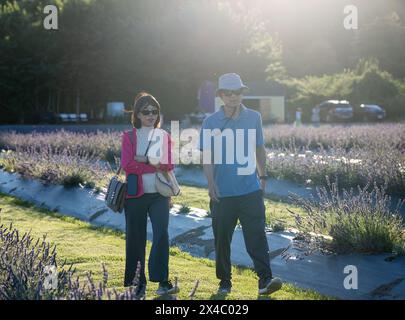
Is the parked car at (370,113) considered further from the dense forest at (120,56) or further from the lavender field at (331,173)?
the lavender field at (331,173)

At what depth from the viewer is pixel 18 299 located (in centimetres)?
475

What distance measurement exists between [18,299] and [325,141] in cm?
1644

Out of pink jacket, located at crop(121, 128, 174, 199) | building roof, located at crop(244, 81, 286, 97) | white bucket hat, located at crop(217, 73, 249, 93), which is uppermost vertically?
building roof, located at crop(244, 81, 286, 97)

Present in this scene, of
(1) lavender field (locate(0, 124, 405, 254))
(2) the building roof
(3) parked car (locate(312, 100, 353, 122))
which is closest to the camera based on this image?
(1) lavender field (locate(0, 124, 405, 254))

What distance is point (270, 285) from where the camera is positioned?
6.04 m

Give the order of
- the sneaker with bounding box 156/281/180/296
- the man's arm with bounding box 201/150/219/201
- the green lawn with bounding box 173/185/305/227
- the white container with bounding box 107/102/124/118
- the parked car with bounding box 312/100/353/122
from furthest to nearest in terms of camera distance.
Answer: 1. the white container with bounding box 107/102/124/118
2. the parked car with bounding box 312/100/353/122
3. the green lawn with bounding box 173/185/305/227
4. the man's arm with bounding box 201/150/219/201
5. the sneaker with bounding box 156/281/180/296

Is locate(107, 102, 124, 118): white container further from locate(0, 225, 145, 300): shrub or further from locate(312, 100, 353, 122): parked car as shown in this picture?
locate(0, 225, 145, 300): shrub

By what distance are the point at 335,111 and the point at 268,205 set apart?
38786mm

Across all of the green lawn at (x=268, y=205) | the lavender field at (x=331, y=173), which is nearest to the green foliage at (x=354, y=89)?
the lavender field at (x=331, y=173)

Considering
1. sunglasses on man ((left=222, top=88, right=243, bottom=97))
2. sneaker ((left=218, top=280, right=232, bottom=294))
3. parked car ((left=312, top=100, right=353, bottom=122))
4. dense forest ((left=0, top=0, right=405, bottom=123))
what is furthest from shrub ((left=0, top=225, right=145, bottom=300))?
parked car ((left=312, top=100, right=353, bottom=122))

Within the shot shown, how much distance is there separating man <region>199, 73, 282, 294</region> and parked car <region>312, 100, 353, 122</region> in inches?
1711

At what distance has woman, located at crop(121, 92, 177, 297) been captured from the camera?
6.09 m

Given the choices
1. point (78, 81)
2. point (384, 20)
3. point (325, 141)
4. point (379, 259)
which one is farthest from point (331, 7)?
point (379, 259)

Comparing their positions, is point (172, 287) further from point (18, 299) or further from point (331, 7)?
point (331, 7)
